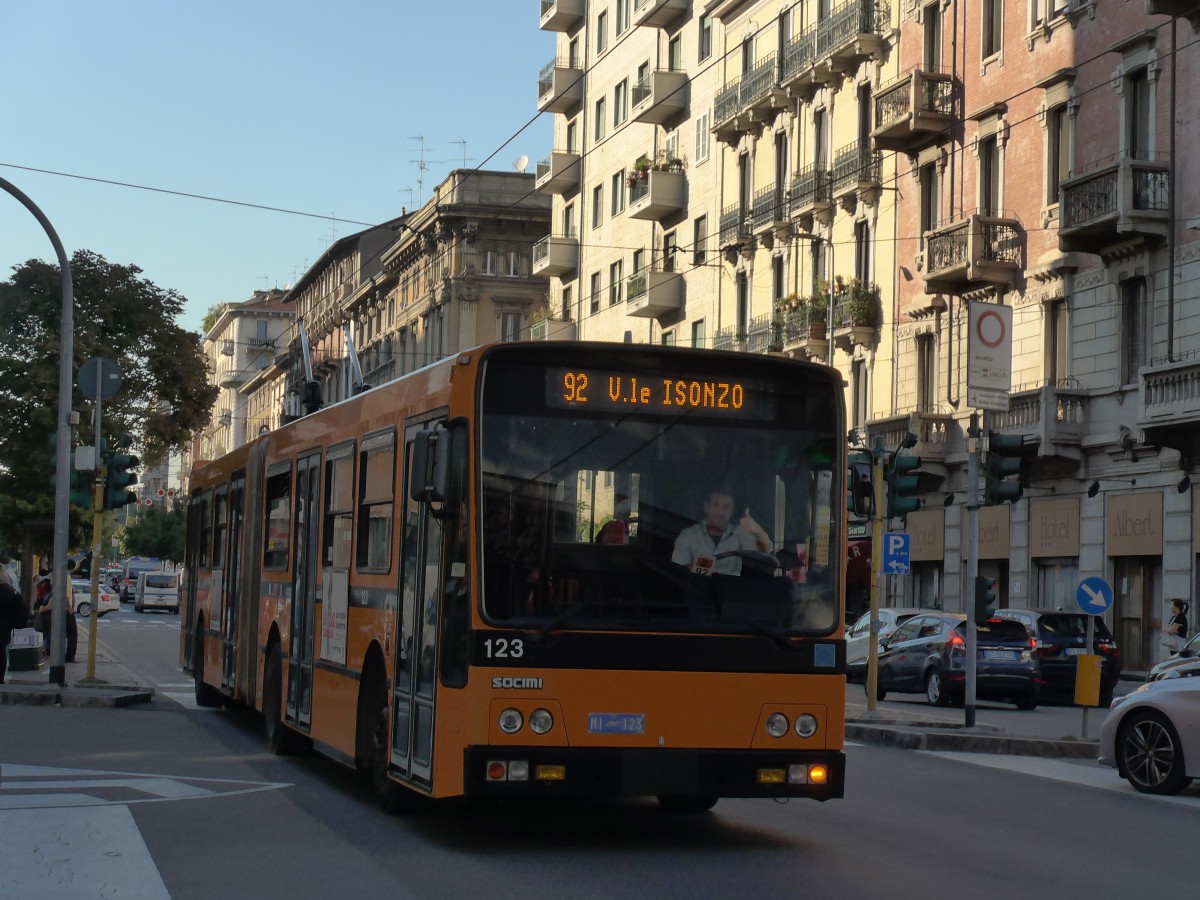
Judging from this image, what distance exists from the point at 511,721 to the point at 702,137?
44.9 meters

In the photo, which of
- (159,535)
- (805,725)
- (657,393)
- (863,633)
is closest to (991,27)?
(863,633)

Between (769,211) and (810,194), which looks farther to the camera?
(769,211)

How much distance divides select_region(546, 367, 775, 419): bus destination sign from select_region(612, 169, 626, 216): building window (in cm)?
5000

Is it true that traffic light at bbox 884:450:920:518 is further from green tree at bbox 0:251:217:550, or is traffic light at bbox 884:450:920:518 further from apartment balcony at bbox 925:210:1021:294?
green tree at bbox 0:251:217:550

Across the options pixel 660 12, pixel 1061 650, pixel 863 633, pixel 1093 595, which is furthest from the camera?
pixel 660 12

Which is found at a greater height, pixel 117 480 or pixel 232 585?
pixel 117 480

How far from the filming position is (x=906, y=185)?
136 ft

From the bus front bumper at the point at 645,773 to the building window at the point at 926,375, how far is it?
30584mm

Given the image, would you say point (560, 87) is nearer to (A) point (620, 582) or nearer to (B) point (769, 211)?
(B) point (769, 211)

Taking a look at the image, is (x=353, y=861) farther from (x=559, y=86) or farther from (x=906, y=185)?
(x=559, y=86)

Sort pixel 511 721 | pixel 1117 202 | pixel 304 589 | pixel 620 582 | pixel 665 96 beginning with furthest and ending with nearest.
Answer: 1. pixel 665 96
2. pixel 1117 202
3. pixel 304 589
4. pixel 620 582
5. pixel 511 721

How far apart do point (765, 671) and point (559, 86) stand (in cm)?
5695

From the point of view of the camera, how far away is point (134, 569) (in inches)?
3612

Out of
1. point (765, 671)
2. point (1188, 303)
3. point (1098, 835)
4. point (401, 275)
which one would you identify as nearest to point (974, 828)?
point (1098, 835)
